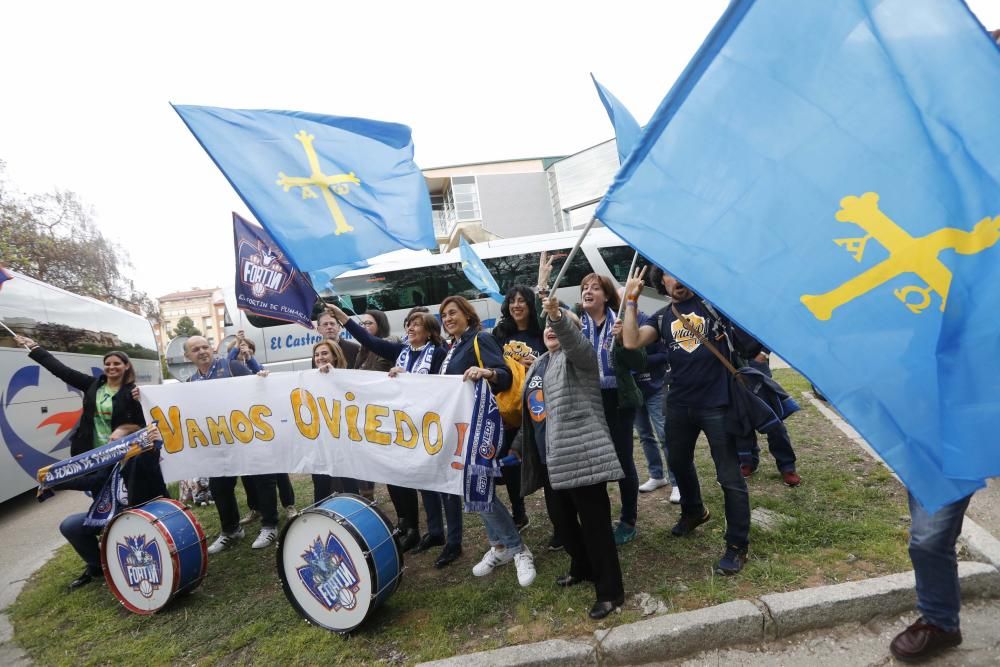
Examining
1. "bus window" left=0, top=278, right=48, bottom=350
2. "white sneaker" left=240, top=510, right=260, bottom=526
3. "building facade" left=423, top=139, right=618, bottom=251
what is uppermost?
"building facade" left=423, top=139, right=618, bottom=251

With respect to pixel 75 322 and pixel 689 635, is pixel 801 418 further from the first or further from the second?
pixel 75 322

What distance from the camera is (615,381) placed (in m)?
3.55

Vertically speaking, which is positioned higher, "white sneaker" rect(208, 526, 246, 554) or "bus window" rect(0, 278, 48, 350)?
"bus window" rect(0, 278, 48, 350)

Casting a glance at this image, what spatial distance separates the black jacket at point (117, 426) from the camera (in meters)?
3.90

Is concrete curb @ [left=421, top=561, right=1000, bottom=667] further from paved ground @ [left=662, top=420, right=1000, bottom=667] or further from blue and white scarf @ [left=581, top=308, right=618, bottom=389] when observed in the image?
blue and white scarf @ [left=581, top=308, right=618, bottom=389]

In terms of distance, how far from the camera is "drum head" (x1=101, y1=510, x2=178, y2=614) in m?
3.53

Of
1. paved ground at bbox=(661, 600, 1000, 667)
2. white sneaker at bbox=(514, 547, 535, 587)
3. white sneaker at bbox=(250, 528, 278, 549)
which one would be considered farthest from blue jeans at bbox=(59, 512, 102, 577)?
paved ground at bbox=(661, 600, 1000, 667)

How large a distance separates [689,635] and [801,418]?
479 cm

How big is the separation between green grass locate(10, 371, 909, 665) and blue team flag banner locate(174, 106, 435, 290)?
2.18 metres

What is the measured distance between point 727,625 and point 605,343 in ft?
5.86

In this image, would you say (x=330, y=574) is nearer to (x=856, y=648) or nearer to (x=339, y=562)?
(x=339, y=562)

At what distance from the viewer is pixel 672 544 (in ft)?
11.9

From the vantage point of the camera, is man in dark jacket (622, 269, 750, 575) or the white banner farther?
the white banner

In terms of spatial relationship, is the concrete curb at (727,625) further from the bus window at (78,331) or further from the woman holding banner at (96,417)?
the bus window at (78,331)
